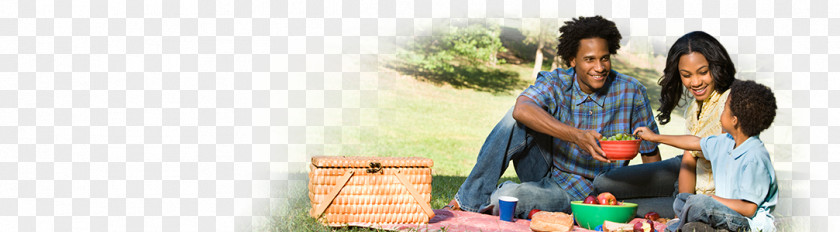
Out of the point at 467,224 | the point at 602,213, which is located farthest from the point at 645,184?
the point at 467,224

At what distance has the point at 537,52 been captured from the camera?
2125 cm

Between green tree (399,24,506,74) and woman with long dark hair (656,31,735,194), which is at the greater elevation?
green tree (399,24,506,74)

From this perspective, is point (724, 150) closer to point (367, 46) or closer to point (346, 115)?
point (346, 115)

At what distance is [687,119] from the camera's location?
4637mm

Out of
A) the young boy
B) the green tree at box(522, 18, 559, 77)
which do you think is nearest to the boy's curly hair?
the young boy

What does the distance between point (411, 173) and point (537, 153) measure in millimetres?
1026

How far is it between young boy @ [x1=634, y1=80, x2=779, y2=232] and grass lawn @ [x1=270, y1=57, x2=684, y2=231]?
7344 mm

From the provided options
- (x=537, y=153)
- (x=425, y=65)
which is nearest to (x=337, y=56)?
(x=425, y=65)

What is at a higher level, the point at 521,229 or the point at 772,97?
the point at 772,97

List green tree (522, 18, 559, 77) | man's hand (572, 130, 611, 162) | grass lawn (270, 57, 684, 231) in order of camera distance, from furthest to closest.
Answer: green tree (522, 18, 559, 77)
grass lawn (270, 57, 684, 231)
man's hand (572, 130, 611, 162)

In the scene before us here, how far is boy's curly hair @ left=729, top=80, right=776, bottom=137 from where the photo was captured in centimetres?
388

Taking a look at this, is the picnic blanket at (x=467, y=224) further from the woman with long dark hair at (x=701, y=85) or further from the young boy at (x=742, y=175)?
the young boy at (x=742, y=175)

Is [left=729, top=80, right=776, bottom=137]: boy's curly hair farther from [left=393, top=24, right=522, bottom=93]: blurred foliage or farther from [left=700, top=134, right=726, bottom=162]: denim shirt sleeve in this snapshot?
[left=393, top=24, right=522, bottom=93]: blurred foliage

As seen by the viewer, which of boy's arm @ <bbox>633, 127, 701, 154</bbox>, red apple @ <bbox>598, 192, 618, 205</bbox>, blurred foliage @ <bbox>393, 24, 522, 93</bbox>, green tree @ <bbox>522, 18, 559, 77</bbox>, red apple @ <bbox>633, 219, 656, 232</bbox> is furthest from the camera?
green tree @ <bbox>522, 18, 559, 77</bbox>
